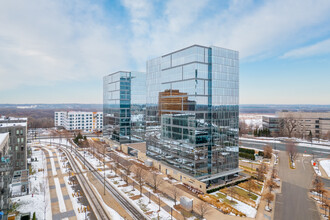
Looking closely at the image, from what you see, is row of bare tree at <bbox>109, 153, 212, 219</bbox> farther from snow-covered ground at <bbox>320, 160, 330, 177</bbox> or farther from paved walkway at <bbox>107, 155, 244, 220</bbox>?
snow-covered ground at <bbox>320, 160, 330, 177</bbox>

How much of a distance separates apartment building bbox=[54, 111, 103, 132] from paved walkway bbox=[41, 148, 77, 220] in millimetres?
67942

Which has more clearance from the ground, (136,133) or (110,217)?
(136,133)

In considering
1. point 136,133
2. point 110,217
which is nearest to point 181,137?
point 110,217

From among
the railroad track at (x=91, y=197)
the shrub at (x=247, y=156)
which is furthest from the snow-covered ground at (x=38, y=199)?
the shrub at (x=247, y=156)

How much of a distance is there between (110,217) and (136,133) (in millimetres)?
43521

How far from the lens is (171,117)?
44.6 metres

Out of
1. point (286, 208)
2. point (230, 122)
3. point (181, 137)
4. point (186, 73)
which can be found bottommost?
point (286, 208)

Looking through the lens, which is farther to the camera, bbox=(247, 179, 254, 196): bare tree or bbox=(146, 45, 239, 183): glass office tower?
bbox=(146, 45, 239, 183): glass office tower

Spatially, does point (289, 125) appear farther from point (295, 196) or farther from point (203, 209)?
point (203, 209)

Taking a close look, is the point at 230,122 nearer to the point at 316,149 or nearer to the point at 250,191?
the point at 250,191

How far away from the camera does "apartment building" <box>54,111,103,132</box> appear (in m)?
119

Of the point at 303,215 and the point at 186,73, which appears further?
the point at 186,73

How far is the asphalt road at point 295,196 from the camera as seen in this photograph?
94.7ft

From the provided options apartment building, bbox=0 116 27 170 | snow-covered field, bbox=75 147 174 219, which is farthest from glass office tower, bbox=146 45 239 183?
apartment building, bbox=0 116 27 170
